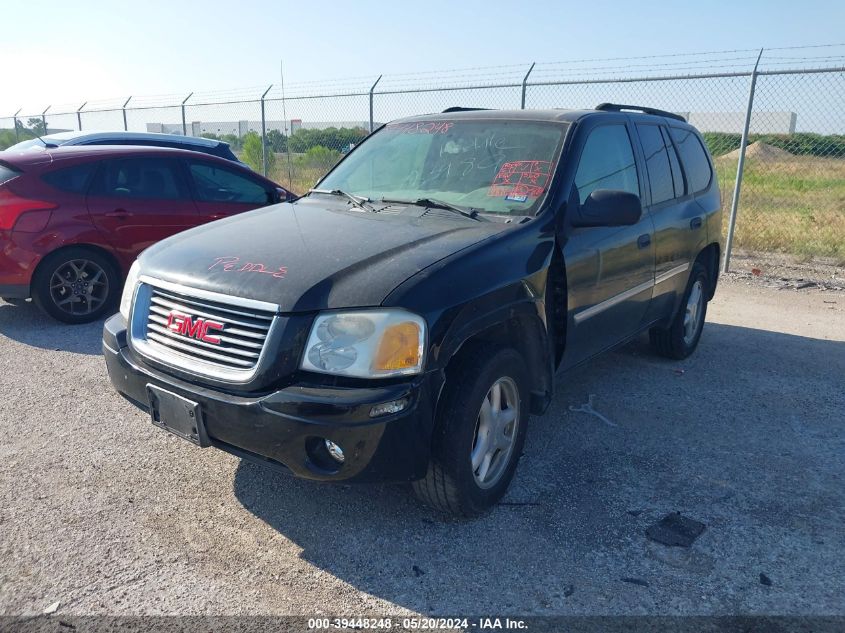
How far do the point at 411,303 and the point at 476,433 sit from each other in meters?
0.80

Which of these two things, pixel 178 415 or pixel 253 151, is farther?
pixel 253 151

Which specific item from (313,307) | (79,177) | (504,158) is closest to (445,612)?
(313,307)

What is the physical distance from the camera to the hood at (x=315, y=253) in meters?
2.79

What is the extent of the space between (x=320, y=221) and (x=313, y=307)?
111cm

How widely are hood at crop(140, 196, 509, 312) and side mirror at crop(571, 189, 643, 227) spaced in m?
0.50

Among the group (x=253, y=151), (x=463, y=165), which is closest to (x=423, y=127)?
(x=463, y=165)

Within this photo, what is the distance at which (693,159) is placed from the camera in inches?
219

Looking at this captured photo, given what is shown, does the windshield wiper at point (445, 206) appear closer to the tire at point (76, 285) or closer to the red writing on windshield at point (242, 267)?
the red writing on windshield at point (242, 267)

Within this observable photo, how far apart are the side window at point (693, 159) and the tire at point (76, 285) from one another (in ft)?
16.7

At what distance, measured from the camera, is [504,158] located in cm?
396

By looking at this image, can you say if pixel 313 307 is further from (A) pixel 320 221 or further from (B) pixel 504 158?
(B) pixel 504 158

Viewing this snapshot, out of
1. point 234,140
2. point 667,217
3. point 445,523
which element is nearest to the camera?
point 445,523

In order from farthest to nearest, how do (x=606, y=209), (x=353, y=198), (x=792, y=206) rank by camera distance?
(x=792, y=206)
(x=353, y=198)
(x=606, y=209)

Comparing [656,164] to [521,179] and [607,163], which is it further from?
[521,179]
